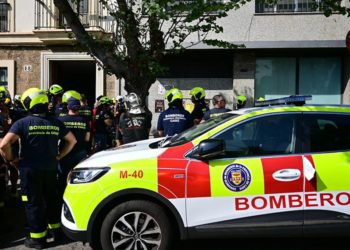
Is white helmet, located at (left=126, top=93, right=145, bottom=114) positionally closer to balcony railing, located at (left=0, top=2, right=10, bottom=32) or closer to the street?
the street

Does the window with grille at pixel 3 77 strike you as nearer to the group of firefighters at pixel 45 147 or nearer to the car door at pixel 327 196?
the group of firefighters at pixel 45 147

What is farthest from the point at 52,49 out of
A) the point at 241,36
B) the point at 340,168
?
the point at 340,168

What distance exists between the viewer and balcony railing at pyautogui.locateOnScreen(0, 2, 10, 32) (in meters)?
15.1

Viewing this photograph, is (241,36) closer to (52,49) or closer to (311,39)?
(311,39)

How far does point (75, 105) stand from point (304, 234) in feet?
11.9

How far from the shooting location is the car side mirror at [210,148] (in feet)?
13.3

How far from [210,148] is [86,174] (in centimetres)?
130

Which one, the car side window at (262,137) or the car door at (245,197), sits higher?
the car side window at (262,137)

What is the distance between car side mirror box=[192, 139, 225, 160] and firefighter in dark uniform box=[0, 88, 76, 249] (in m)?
1.96

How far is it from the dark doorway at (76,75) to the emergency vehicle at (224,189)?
11.6 metres

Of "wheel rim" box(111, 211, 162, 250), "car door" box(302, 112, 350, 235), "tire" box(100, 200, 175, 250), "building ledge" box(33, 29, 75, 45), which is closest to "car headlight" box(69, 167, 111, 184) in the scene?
"tire" box(100, 200, 175, 250)

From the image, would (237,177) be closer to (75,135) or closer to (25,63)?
(75,135)

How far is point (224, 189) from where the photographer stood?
4.07 meters

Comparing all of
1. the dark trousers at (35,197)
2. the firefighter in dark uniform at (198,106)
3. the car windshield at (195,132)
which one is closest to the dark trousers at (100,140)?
the firefighter in dark uniform at (198,106)
